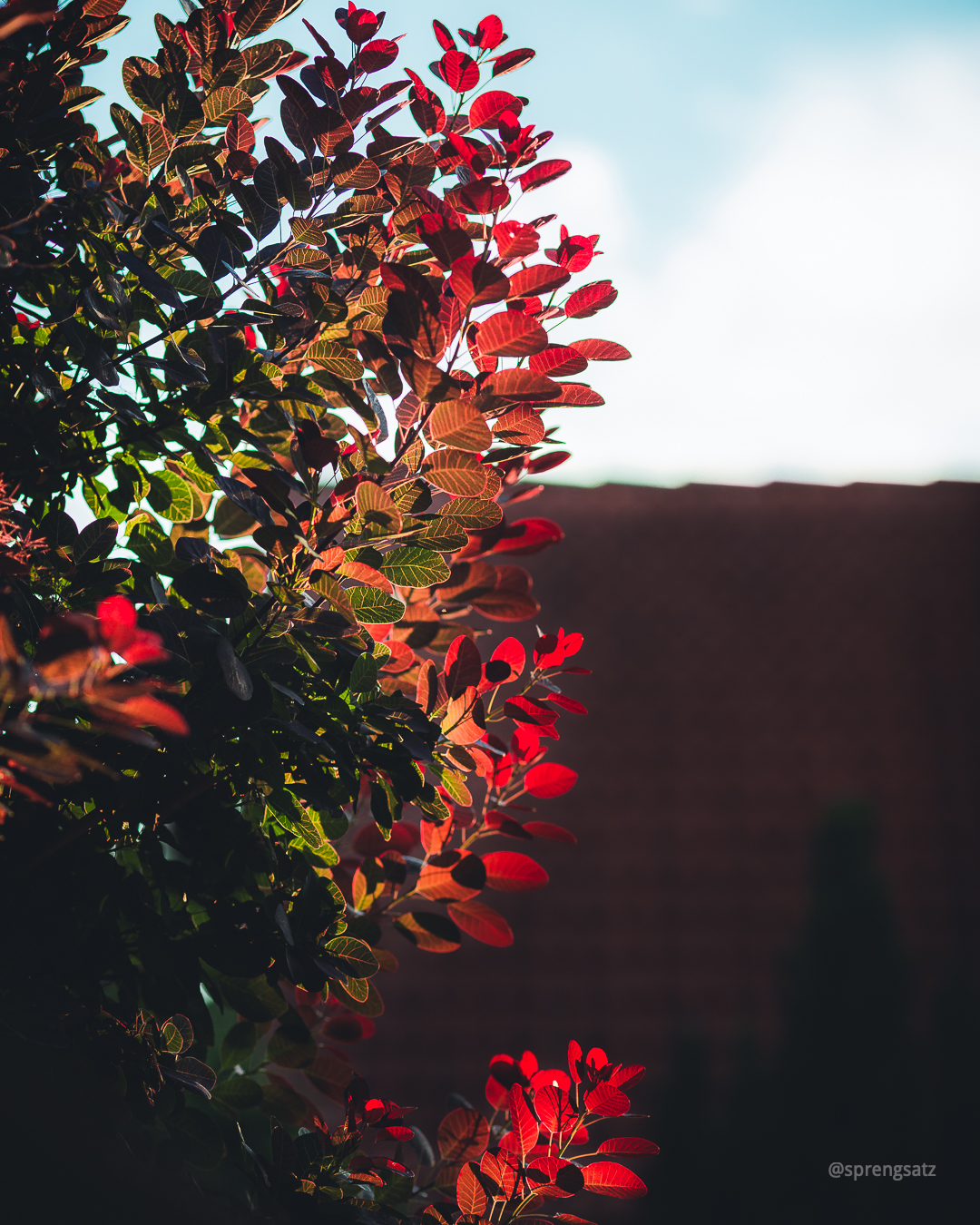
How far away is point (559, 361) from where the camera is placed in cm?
105

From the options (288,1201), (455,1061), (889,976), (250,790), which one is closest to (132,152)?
(250,790)

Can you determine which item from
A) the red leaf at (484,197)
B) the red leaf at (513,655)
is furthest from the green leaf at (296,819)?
the red leaf at (484,197)

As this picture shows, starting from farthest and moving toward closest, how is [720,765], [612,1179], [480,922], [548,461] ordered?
1. [720,765]
2. [548,461]
3. [480,922]
4. [612,1179]

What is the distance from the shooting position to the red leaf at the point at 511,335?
0.94 meters

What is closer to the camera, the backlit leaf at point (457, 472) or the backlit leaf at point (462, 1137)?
the backlit leaf at point (457, 472)

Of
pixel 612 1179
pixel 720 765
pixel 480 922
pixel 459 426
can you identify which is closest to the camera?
pixel 459 426

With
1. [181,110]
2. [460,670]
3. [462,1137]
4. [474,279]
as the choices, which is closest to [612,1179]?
[462,1137]

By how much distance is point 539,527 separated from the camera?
1304 mm

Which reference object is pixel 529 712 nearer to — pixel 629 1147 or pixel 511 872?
pixel 511 872

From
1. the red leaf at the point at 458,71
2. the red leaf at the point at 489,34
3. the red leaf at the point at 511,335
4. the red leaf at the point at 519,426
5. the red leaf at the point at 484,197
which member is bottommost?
the red leaf at the point at 519,426

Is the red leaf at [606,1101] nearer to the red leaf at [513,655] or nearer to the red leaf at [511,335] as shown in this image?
the red leaf at [513,655]

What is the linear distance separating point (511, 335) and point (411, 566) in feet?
1.02

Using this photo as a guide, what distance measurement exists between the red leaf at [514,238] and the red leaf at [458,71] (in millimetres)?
294

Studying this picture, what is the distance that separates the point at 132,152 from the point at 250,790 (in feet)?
2.84
